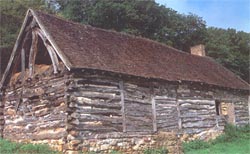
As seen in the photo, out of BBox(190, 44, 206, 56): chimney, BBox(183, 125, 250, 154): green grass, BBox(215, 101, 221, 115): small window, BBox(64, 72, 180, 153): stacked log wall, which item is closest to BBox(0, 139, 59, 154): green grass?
BBox(64, 72, 180, 153): stacked log wall

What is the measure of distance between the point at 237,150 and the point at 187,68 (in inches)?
256

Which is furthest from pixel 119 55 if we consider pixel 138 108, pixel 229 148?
pixel 229 148

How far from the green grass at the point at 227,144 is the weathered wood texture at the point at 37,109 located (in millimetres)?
5985

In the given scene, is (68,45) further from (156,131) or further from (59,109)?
(156,131)

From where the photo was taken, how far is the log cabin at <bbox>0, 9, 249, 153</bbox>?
1441 centimetres

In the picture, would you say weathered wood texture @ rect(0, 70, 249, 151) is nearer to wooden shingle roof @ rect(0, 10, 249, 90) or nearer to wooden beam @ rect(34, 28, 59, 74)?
wooden beam @ rect(34, 28, 59, 74)

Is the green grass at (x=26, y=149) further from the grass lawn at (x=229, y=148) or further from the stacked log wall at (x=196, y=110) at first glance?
the stacked log wall at (x=196, y=110)

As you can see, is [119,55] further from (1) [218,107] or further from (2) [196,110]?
(1) [218,107]

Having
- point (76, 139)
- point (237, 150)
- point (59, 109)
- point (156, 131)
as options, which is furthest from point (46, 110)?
point (237, 150)

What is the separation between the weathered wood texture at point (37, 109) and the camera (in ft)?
48.3

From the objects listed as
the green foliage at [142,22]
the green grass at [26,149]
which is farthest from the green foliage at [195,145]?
the green foliage at [142,22]

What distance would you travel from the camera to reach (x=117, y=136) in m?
15.1

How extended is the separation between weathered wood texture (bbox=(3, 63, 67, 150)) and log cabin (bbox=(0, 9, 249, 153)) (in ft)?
0.13

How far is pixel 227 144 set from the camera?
745 inches
